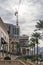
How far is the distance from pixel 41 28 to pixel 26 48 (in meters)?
51.4

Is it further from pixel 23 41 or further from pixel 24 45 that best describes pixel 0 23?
pixel 23 41

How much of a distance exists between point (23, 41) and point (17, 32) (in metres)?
25.1

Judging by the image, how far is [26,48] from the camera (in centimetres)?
10431

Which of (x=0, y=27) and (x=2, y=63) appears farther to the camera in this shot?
(x=0, y=27)

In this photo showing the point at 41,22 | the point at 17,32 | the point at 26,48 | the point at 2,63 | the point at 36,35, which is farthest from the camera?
the point at 17,32

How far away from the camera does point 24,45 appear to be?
336 feet

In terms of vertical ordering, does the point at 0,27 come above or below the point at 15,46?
above

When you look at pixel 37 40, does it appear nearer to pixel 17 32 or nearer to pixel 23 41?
pixel 23 41

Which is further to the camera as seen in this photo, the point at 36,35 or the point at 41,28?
the point at 36,35

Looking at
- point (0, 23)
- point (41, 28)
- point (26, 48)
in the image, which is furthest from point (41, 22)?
point (26, 48)

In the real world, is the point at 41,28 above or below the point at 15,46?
above

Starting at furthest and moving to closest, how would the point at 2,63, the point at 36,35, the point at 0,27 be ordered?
the point at 36,35 < the point at 0,27 < the point at 2,63

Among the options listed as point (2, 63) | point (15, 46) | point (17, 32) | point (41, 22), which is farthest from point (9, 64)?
point (17, 32)

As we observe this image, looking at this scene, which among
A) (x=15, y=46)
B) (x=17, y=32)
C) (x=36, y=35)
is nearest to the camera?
(x=36, y=35)
